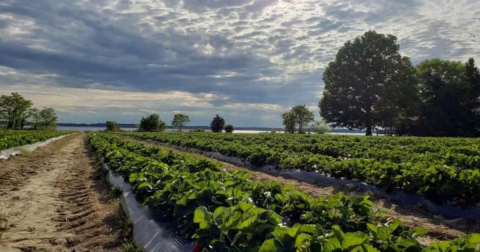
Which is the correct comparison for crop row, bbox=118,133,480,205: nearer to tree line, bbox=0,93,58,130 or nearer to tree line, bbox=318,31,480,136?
tree line, bbox=318,31,480,136

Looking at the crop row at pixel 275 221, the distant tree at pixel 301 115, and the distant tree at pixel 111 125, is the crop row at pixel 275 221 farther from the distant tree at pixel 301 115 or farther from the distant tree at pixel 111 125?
the distant tree at pixel 111 125

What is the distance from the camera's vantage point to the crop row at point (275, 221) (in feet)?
8.07

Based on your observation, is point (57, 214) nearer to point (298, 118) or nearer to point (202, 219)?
point (202, 219)

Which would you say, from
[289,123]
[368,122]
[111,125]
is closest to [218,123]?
[289,123]

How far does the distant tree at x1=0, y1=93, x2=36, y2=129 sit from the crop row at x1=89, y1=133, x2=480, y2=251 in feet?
297

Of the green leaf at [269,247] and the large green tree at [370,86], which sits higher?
the large green tree at [370,86]

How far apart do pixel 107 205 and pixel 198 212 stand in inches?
195

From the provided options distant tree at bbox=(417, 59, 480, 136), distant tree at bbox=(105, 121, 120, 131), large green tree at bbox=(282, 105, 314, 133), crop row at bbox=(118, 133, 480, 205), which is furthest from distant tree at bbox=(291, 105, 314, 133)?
crop row at bbox=(118, 133, 480, 205)

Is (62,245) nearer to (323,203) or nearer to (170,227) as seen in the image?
(170,227)

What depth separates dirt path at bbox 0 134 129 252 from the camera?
5141 mm

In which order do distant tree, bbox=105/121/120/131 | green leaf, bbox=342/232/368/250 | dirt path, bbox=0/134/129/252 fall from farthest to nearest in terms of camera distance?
distant tree, bbox=105/121/120/131, dirt path, bbox=0/134/129/252, green leaf, bbox=342/232/368/250

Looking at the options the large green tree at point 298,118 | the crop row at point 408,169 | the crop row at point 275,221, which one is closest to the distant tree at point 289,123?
the large green tree at point 298,118

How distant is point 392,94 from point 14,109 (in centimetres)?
8129

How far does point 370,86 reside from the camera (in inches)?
1751
